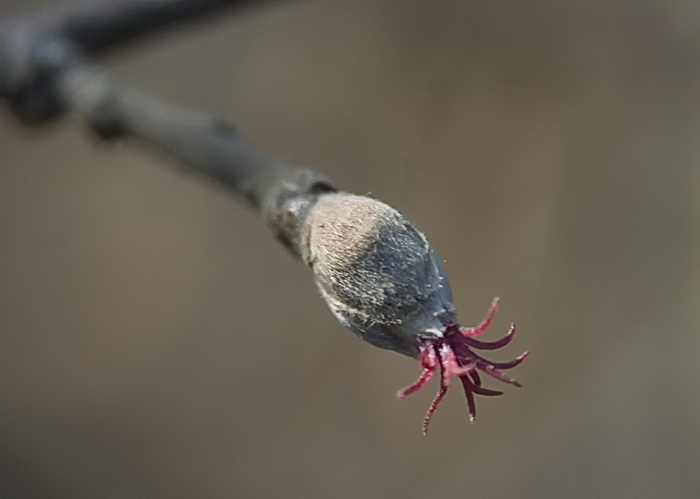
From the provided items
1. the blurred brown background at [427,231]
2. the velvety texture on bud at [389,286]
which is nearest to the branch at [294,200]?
the velvety texture on bud at [389,286]

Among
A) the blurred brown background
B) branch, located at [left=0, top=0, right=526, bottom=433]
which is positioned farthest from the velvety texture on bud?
the blurred brown background

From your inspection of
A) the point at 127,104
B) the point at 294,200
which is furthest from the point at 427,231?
the point at 294,200

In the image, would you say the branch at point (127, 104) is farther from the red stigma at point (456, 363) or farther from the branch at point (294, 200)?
the red stigma at point (456, 363)

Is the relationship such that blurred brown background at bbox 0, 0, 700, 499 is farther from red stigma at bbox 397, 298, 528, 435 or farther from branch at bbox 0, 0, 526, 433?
red stigma at bbox 397, 298, 528, 435

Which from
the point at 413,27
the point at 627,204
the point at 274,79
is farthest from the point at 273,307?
Answer: the point at 627,204

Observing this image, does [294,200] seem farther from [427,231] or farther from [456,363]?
[427,231]

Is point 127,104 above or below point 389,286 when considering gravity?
above

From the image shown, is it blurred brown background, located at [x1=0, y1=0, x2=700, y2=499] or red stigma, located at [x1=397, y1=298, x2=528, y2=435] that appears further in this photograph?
blurred brown background, located at [x1=0, y1=0, x2=700, y2=499]

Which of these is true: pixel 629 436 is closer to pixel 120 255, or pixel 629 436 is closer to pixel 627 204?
pixel 627 204
